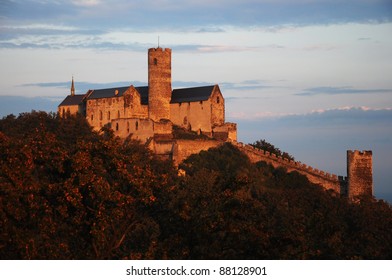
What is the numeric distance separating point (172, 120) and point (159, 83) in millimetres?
3250

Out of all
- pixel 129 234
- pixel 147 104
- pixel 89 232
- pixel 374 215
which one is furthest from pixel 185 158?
pixel 89 232

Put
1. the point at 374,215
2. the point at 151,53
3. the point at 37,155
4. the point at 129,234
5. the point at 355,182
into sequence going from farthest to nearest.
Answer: the point at 151,53 < the point at 355,182 < the point at 374,215 < the point at 129,234 < the point at 37,155

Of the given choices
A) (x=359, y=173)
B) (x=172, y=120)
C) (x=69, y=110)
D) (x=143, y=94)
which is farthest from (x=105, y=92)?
(x=359, y=173)

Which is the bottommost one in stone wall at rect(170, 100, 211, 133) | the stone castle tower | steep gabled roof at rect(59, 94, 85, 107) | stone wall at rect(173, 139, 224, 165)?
the stone castle tower

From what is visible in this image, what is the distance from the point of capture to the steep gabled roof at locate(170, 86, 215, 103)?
7430cm

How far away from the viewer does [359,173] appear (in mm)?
66250

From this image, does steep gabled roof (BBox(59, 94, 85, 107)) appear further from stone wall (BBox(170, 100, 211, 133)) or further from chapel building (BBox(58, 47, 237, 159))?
stone wall (BBox(170, 100, 211, 133))

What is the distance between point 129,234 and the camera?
34.3m

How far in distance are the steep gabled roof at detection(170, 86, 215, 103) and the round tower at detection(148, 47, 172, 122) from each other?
76cm

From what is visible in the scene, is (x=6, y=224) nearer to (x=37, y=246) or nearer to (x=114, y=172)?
(x=37, y=246)

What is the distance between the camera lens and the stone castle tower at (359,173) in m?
65.9

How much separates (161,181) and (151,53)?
4513 centimetres

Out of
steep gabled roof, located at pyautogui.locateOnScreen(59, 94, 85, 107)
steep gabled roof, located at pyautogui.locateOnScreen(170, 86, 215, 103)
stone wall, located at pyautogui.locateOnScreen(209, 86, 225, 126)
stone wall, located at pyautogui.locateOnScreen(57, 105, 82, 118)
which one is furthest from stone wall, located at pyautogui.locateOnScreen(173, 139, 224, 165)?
steep gabled roof, located at pyautogui.locateOnScreen(59, 94, 85, 107)

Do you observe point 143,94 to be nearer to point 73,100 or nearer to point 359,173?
point 73,100
